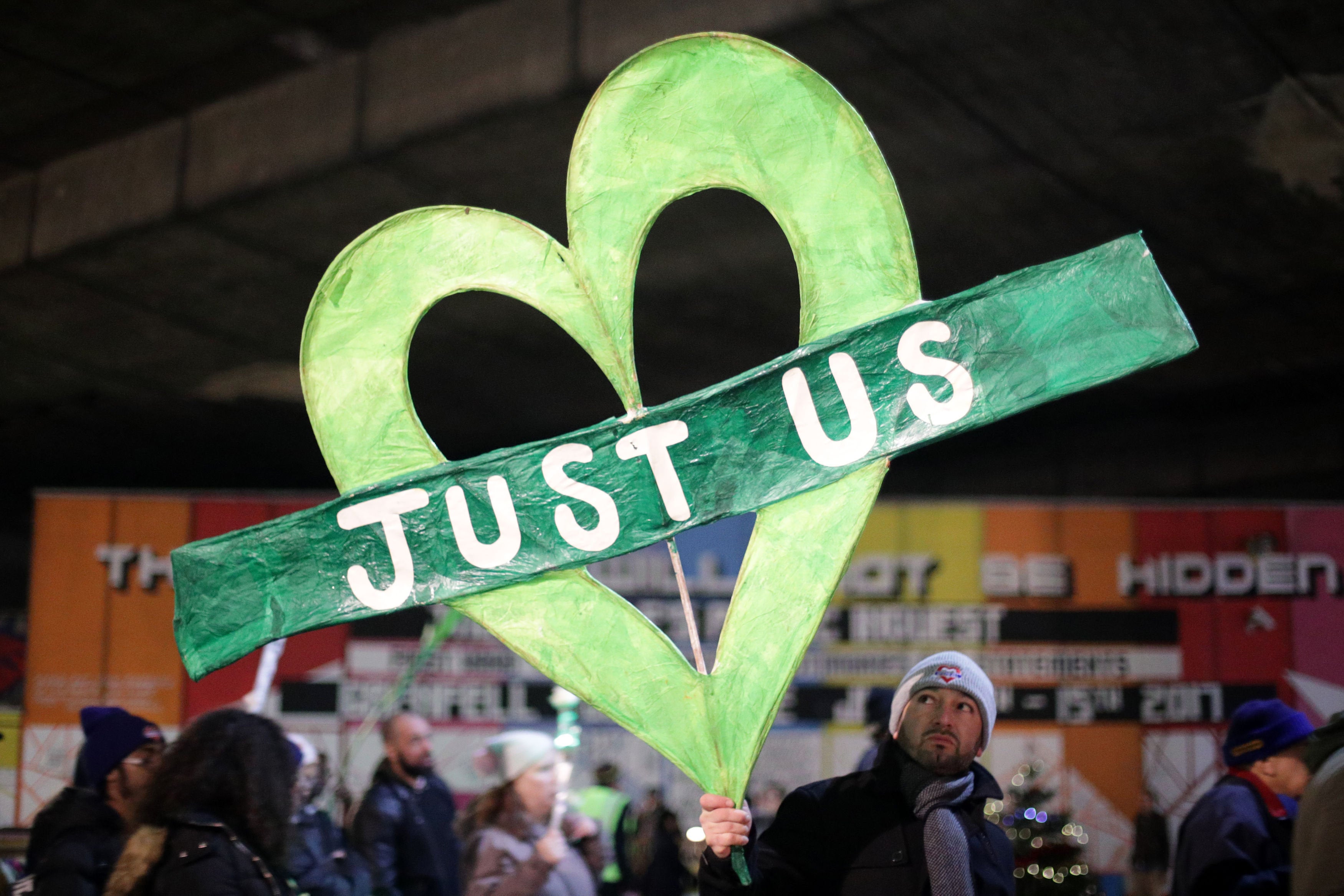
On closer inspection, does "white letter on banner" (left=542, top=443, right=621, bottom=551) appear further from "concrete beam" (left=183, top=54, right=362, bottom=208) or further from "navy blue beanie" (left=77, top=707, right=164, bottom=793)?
"concrete beam" (left=183, top=54, right=362, bottom=208)

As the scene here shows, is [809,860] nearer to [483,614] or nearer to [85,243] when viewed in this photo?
[483,614]

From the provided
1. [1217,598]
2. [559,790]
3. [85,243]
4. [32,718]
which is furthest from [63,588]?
[1217,598]

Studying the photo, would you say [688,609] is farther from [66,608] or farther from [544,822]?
[66,608]

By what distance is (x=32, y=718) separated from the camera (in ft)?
34.5

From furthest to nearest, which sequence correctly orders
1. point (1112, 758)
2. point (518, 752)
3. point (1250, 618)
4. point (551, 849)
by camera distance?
point (1250, 618) < point (1112, 758) < point (518, 752) < point (551, 849)

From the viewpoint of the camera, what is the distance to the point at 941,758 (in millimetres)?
2217

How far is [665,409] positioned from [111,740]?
1913mm

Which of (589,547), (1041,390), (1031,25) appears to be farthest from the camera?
(1031,25)

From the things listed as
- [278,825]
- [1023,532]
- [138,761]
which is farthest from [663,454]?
[1023,532]

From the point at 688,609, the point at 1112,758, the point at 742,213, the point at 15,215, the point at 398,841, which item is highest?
the point at 15,215

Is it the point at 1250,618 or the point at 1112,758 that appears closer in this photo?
the point at 1112,758

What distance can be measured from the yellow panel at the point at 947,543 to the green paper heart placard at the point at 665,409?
8828 mm

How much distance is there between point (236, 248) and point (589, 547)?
7247 mm

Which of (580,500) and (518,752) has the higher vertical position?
(580,500)
